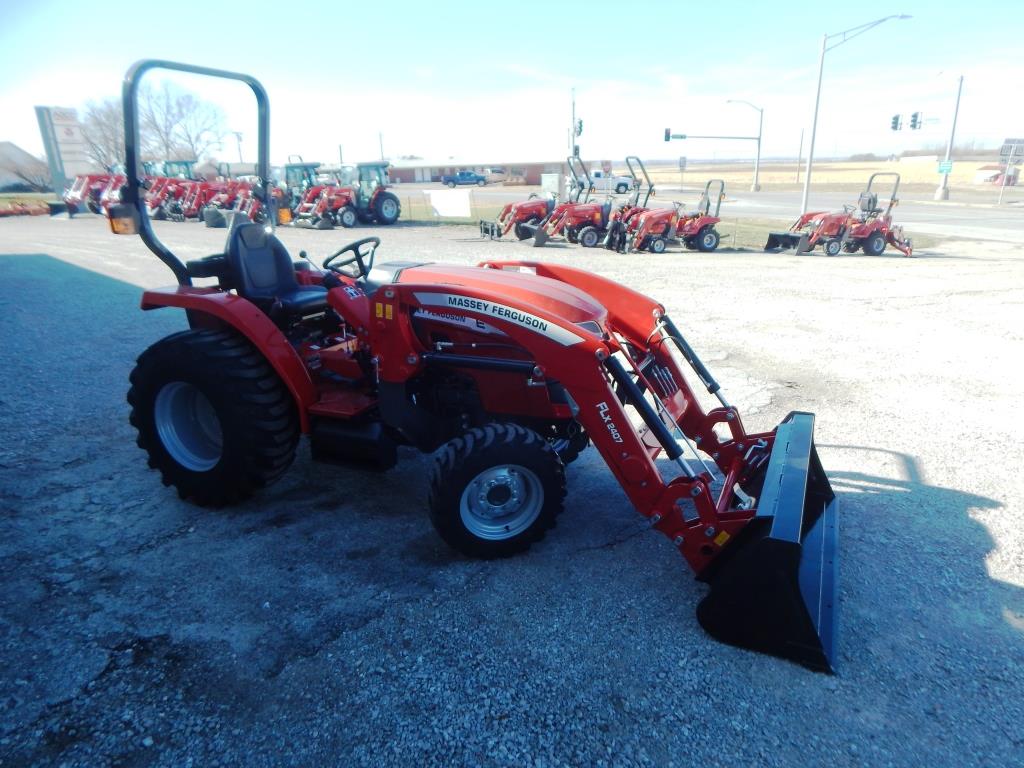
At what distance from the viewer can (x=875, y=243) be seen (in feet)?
49.5

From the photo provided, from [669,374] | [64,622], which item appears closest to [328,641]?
[64,622]

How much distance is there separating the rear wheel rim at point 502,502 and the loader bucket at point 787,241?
14.1 meters

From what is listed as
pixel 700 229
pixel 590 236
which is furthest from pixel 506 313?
pixel 590 236

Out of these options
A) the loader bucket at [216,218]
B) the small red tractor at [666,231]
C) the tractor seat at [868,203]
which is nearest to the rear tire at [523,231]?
the small red tractor at [666,231]

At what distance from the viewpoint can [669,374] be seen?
3.65m

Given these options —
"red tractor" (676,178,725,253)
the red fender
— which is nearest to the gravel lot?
the red fender

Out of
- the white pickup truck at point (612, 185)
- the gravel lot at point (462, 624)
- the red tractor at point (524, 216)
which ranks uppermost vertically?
the white pickup truck at point (612, 185)

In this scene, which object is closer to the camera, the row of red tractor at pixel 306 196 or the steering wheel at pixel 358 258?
the steering wheel at pixel 358 258

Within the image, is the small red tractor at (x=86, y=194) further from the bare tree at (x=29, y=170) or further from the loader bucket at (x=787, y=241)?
the bare tree at (x=29, y=170)

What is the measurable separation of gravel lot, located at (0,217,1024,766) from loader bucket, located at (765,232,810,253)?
1085 cm

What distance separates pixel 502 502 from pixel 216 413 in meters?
1.68

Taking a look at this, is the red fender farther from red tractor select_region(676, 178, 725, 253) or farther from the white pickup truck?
the white pickup truck

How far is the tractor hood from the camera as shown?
3.08m

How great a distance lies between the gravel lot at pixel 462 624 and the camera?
212cm
